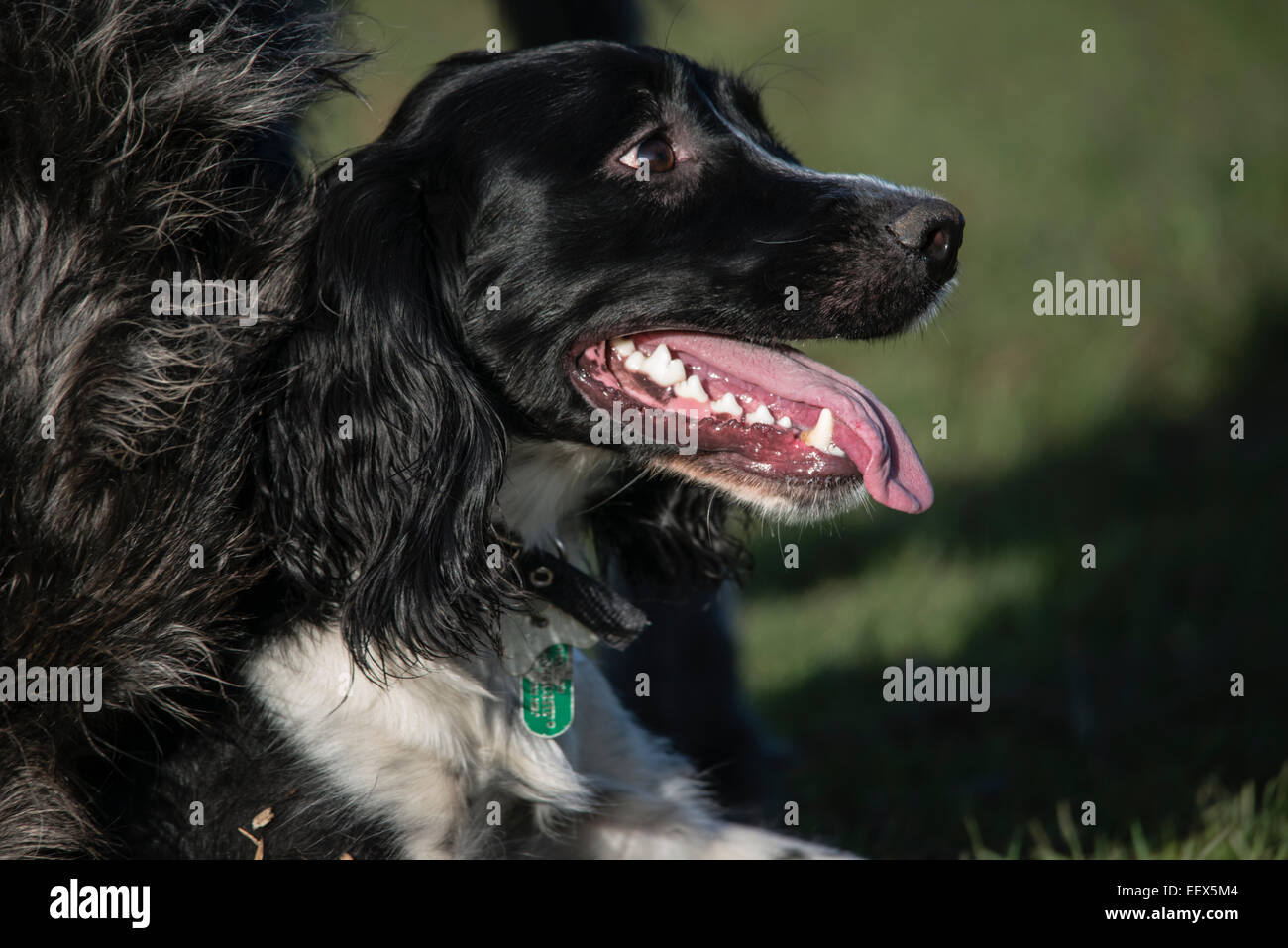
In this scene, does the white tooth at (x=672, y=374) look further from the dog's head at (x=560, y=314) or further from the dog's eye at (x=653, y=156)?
the dog's eye at (x=653, y=156)

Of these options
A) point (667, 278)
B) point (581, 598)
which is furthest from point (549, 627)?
point (667, 278)

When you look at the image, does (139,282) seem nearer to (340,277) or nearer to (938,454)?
(340,277)

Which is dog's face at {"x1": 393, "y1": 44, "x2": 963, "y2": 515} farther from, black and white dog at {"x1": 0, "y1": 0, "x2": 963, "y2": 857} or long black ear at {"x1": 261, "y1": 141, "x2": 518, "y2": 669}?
long black ear at {"x1": 261, "y1": 141, "x2": 518, "y2": 669}

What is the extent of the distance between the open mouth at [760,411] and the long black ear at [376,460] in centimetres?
31

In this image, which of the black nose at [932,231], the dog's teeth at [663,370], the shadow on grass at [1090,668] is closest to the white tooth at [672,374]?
the dog's teeth at [663,370]

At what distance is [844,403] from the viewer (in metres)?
2.56

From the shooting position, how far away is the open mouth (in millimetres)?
2527

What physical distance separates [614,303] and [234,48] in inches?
32.3

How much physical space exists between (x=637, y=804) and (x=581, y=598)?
0.53m

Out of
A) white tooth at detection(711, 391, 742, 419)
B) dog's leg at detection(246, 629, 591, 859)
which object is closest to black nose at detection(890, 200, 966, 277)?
white tooth at detection(711, 391, 742, 419)

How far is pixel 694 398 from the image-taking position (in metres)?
2.58

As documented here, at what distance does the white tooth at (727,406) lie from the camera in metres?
2.57

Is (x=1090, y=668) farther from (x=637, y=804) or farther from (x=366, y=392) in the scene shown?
(x=366, y=392)
